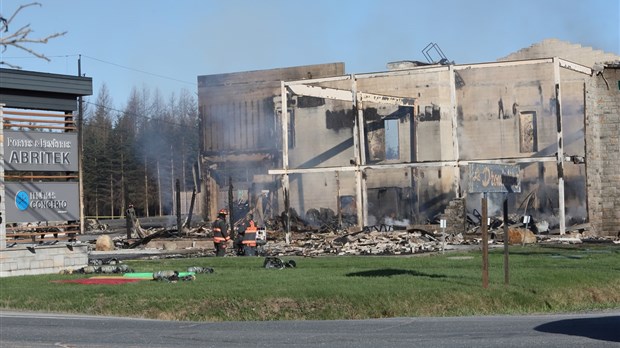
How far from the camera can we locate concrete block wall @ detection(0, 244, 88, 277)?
2636 centimetres

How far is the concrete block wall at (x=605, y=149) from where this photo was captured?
4853cm

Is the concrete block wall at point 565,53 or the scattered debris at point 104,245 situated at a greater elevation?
the concrete block wall at point 565,53

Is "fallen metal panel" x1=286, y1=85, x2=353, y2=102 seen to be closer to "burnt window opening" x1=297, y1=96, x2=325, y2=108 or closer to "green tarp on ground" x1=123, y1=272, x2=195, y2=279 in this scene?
"burnt window opening" x1=297, y1=96, x2=325, y2=108

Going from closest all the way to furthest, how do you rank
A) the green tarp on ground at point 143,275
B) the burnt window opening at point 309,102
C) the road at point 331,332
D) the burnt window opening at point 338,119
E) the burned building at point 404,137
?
the road at point 331,332 → the green tarp on ground at point 143,275 → the burned building at point 404,137 → the burnt window opening at point 338,119 → the burnt window opening at point 309,102

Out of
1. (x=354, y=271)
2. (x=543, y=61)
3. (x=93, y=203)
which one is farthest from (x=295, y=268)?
(x=93, y=203)

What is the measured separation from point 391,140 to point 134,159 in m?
51.3

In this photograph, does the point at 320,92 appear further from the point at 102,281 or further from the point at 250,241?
the point at 102,281

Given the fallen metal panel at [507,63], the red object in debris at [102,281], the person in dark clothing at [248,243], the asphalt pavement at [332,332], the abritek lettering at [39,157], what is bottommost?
the asphalt pavement at [332,332]

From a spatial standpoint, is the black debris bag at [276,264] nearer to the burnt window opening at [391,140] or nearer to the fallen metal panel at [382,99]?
the fallen metal panel at [382,99]

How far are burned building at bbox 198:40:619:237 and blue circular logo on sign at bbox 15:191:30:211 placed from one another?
22296 millimetres

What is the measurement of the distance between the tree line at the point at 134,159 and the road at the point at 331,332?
73.0 m

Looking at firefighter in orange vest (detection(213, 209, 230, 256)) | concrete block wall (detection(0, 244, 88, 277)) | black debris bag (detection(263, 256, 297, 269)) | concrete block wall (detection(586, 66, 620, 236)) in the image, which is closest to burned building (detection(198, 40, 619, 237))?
concrete block wall (detection(586, 66, 620, 236))

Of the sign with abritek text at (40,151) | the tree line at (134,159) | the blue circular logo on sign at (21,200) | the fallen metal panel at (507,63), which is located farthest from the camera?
the tree line at (134,159)

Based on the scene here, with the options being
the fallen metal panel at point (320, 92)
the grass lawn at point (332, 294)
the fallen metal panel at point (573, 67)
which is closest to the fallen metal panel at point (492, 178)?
the grass lawn at point (332, 294)
